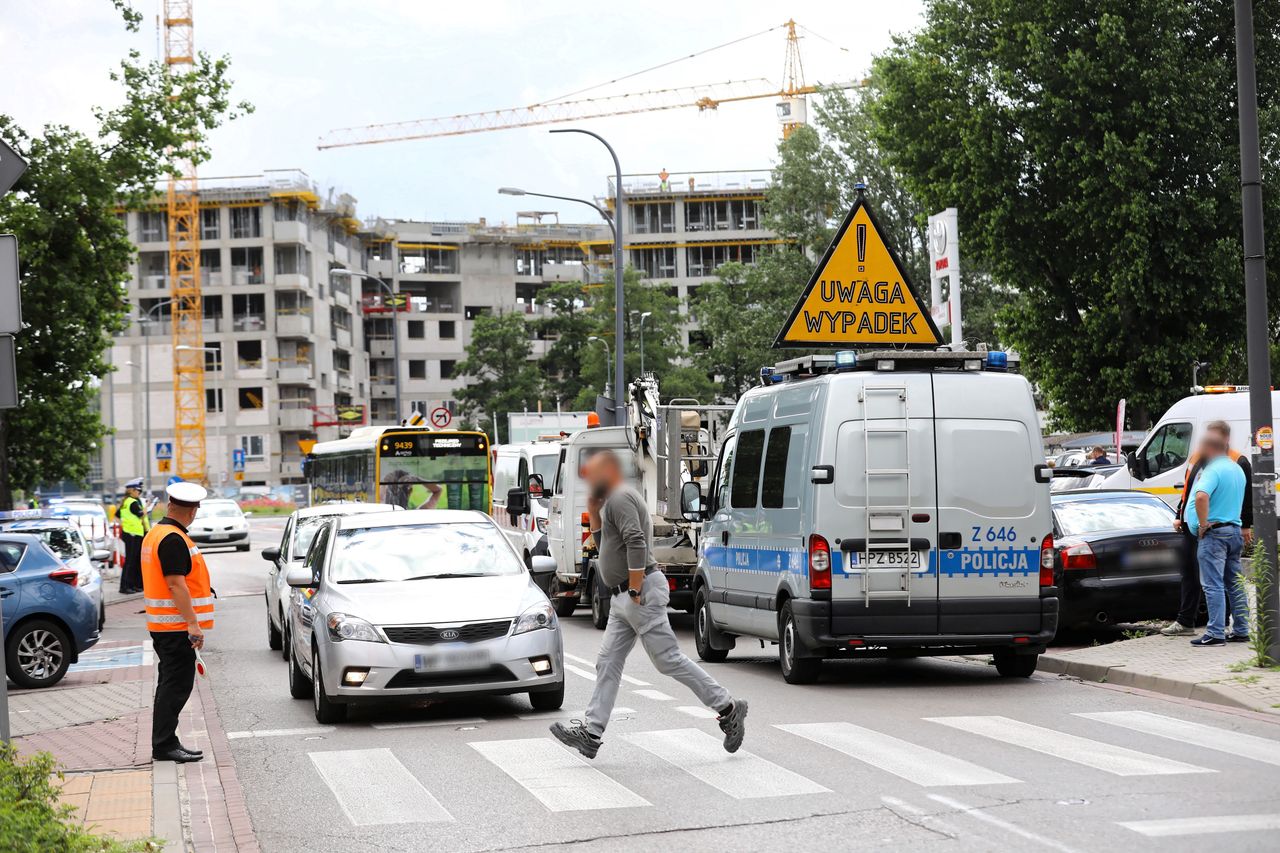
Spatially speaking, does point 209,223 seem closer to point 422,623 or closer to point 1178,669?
point 422,623

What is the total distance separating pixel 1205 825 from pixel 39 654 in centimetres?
1236

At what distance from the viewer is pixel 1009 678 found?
1397 cm

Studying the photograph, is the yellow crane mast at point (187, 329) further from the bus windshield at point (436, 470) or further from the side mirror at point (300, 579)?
the side mirror at point (300, 579)

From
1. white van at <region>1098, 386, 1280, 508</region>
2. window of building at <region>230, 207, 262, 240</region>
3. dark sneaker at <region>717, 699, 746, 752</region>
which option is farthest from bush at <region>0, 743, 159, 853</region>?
window of building at <region>230, 207, 262, 240</region>

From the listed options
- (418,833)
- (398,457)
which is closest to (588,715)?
(418,833)

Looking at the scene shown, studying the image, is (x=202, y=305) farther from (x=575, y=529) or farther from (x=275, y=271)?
(x=575, y=529)

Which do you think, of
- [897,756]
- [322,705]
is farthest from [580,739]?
[322,705]

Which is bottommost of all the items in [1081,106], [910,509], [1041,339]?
[910,509]

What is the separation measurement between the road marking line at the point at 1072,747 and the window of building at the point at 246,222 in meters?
94.7

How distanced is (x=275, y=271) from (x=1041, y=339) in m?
68.1

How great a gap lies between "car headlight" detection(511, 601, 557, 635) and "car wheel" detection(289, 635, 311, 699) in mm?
2606

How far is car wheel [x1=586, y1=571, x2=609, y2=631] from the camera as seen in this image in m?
20.3

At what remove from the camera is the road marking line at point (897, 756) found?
882 cm

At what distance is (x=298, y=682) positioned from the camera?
46.3 feet
